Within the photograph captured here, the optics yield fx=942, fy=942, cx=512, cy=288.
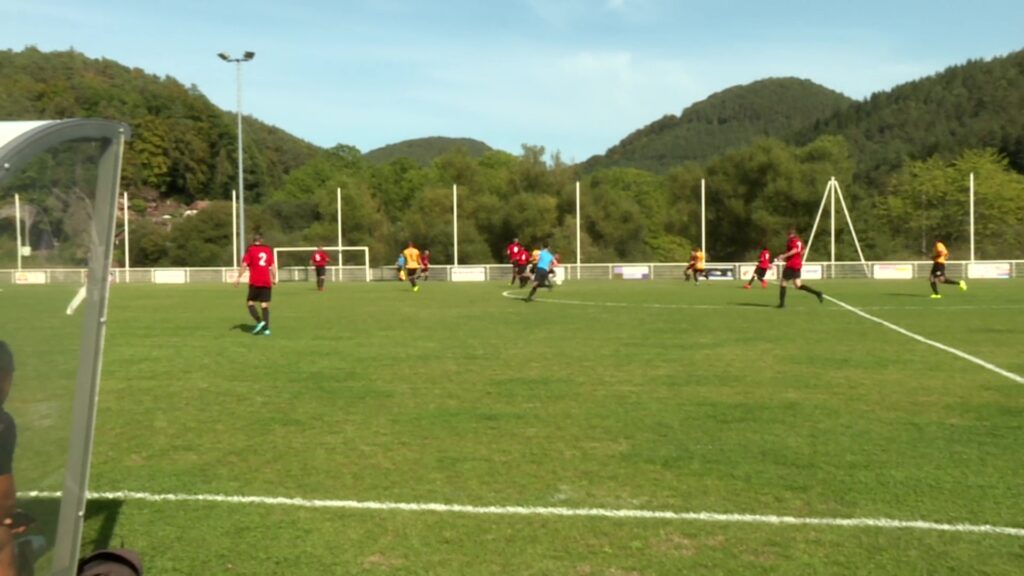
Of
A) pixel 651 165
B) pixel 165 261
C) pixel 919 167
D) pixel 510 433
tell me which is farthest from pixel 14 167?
pixel 651 165

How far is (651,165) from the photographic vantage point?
193 meters

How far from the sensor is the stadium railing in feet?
147

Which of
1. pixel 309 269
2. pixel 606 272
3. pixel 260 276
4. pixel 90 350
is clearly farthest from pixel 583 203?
pixel 90 350

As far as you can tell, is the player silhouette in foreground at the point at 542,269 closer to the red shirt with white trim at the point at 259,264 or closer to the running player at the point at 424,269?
the red shirt with white trim at the point at 259,264

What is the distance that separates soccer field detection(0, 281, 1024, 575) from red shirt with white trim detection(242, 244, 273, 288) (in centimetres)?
303

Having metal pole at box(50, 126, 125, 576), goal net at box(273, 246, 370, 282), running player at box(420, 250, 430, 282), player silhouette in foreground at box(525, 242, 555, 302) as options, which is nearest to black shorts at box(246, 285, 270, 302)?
player silhouette in foreground at box(525, 242, 555, 302)

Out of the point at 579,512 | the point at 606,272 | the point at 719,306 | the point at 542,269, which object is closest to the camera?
the point at 579,512

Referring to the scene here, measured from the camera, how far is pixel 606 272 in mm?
50000

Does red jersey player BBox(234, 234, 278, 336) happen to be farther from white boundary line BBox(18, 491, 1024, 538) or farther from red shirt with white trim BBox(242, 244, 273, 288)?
white boundary line BBox(18, 491, 1024, 538)

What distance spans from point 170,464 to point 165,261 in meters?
61.5

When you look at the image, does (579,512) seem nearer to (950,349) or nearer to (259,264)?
(950,349)

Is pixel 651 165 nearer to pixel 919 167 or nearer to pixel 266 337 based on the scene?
pixel 919 167

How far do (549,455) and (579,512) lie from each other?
4.62 feet

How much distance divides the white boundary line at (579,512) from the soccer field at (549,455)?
0.07ft
